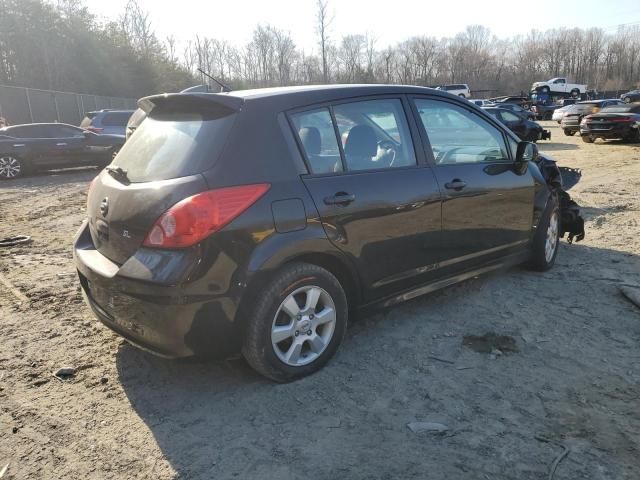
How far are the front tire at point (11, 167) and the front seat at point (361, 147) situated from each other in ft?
43.0

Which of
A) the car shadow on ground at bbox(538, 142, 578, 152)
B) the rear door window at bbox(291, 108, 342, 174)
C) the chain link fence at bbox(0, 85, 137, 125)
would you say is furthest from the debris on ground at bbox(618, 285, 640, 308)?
the chain link fence at bbox(0, 85, 137, 125)

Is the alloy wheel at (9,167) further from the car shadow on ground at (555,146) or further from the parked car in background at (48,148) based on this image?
the car shadow on ground at (555,146)

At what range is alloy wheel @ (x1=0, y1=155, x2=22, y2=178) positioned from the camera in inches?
535

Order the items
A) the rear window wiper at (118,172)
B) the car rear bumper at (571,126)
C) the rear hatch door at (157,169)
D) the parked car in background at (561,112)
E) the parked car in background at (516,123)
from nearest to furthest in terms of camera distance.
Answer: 1. the rear hatch door at (157,169)
2. the rear window wiper at (118,172)
3. the parked car in background at (516,123)
4. the car rear bumper at (571,126)
5. the parked car in background at (561,112)

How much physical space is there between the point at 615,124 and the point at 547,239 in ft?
52.3

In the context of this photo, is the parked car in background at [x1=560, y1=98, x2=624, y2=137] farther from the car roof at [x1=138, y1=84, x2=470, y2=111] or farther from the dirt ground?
the car roof at [x1=138, y1=84, x2=470, y2=111]

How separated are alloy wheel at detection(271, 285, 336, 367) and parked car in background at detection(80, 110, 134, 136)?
15956mm

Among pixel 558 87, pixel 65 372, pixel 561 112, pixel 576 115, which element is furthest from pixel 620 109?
pixel 558 87

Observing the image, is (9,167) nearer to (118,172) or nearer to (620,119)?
(118,172)

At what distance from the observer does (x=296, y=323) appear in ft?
10.2

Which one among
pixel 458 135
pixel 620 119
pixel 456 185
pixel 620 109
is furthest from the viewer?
pixel 620 109

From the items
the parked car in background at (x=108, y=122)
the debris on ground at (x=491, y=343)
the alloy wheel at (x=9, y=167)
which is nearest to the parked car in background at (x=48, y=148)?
the alloy wheel at (x=9, y=167)

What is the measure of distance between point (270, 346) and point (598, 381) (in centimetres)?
196

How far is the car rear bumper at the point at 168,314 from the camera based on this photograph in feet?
8.96
